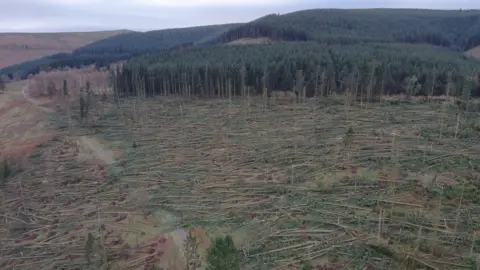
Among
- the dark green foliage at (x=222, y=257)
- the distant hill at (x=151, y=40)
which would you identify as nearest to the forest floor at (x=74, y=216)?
the dark green foliage at (x=222, y=257)

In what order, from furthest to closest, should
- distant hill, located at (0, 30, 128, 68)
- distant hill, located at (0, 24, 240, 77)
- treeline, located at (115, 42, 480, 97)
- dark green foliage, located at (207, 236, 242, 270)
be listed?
distant hill, located at (0, 30, 128, 68), distant hill, located at (0, 24, 240, 77), treeline, located at (115, 42, 480, 97), dark green foliage, located at (207, 236, 242, 270)

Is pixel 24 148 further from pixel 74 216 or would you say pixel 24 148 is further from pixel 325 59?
pixel 325 59

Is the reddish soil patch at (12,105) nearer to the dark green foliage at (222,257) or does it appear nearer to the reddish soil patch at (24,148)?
the reddish soil patch at (24,148)

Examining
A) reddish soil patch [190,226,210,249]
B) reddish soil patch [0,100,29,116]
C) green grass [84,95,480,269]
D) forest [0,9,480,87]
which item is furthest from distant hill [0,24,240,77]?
reddish soil patch [190,226,210,249]

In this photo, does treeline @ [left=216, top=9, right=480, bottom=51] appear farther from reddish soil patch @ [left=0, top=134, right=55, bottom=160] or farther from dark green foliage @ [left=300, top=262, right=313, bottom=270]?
dark green foliage @ [left=300, top=262, right=313, bottom=270]

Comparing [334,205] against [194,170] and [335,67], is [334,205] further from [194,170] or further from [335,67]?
[335,67]
